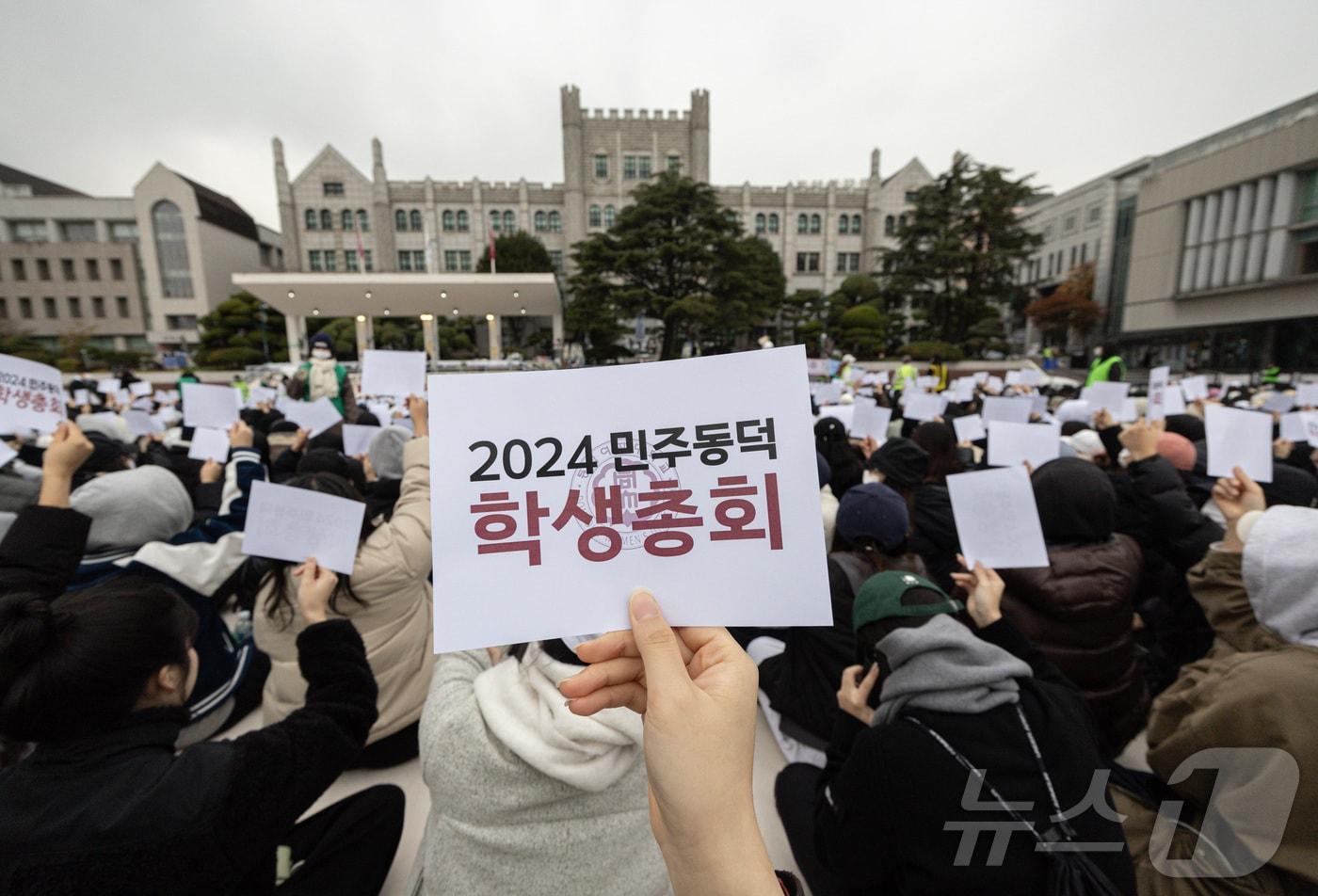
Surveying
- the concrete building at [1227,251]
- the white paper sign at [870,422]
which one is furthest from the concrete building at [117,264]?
the concrete building at [1227,251]

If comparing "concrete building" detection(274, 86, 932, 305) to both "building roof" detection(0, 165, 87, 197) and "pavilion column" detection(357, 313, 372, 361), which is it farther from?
"building roof" detection(0, 165, 87, 197)

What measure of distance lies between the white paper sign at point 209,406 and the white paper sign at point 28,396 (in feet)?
3.79

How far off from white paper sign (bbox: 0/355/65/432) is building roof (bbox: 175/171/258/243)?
48761mm

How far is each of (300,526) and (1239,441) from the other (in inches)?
Result: 154

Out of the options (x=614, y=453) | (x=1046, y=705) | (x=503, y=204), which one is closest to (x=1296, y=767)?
(x=1046, y=705)

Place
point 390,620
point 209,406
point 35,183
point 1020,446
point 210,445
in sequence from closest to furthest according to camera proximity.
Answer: point 390,620 → point 1020,446 → point 210,445 → point 209,406 → point 35,183

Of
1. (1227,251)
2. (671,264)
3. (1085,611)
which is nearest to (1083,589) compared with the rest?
(1085,611)

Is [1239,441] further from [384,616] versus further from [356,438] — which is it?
[356,438]

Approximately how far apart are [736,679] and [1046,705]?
0.88 meters

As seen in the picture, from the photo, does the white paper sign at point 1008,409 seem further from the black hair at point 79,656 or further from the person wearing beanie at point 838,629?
the black hair at point 79,656

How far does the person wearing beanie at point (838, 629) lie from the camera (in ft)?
6.64

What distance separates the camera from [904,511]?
2098 mm

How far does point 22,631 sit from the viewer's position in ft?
3.17

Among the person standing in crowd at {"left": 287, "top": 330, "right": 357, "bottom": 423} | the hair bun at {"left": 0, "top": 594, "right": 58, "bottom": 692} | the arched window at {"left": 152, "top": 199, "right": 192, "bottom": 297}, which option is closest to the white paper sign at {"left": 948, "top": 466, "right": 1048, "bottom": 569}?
the hair bun at {"left": 0, "top": 594, "right": 58, "bottom": 692}
